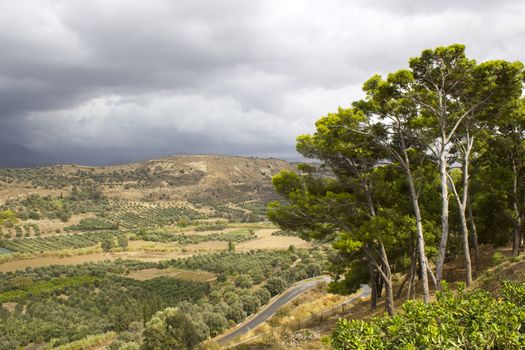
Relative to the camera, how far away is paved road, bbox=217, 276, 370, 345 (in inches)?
1710

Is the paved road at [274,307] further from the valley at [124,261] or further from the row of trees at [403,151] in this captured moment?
the row of trees at [403,151]

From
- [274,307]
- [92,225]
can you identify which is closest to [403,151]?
[274,307]

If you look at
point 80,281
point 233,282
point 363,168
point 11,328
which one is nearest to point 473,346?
point 363,168

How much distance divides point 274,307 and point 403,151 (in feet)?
135

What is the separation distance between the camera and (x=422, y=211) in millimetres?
18641

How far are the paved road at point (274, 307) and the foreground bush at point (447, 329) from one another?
1374 inches

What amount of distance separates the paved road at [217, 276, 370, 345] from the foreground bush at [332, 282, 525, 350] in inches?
1374

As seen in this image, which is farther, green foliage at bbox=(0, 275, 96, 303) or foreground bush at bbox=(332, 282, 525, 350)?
green foliage at bbox=(0, 275, 96, 303)

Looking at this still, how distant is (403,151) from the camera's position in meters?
16.6

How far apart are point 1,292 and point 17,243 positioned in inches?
1973

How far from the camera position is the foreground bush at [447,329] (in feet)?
21.3

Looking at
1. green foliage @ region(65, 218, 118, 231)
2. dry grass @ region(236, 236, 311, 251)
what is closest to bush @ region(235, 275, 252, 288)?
dry grass @ region(236, 236, 311, 251)

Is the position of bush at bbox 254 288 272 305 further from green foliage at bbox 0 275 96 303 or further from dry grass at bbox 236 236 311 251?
dry grass at bbox 236 236 311 251

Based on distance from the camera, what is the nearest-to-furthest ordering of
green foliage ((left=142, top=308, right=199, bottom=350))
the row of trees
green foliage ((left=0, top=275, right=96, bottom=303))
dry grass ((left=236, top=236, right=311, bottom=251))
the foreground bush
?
the foreground bush → the row of trees → green foliage ((left=142, top=308, right=199, bottom=350)) → green foliage ((left=0, top=275, right=96, bottom=303)) → dry grass ((left=236, top=236, right=311, bottom=251))
